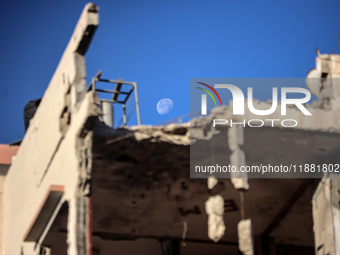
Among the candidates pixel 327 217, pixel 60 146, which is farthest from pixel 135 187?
pixel 327 217

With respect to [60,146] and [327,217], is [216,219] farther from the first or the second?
[60,146]

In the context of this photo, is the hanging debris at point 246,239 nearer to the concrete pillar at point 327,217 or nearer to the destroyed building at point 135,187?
the destroyed building at point 135,187

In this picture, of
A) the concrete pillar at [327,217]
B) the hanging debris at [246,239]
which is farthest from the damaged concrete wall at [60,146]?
the concrete pillar at [327,217]

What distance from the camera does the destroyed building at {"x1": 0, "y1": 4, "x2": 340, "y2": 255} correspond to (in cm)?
1298

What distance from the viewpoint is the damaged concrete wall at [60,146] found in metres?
12.5

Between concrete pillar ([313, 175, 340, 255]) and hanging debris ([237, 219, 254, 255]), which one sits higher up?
concrete pillar ([313, 175, 340, 255])

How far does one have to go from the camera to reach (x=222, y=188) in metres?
16.2

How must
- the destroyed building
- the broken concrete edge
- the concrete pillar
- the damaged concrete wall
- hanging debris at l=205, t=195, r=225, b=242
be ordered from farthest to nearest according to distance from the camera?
the concrete pillar < the broken concrete edge < hanging debris at l=205, t=195, r=225, b=242 < the destroyed building < the damaged concrete wall

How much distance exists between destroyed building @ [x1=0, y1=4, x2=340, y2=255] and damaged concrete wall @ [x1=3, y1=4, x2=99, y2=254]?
2cm

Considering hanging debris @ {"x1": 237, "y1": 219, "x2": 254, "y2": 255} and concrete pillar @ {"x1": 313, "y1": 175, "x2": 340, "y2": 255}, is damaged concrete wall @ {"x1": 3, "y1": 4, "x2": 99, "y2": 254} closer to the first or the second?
hanging debris @ {"x1": 237, "y1": 219, "x2": 254, "y2": 255}

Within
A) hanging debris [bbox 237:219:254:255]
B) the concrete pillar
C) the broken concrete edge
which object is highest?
the broken concrete edge

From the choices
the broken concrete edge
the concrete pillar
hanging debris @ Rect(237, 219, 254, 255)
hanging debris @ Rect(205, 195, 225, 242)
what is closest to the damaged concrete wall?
the broken concrete edge

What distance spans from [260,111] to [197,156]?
51.7 inches

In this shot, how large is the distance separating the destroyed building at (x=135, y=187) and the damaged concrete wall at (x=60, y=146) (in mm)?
17
